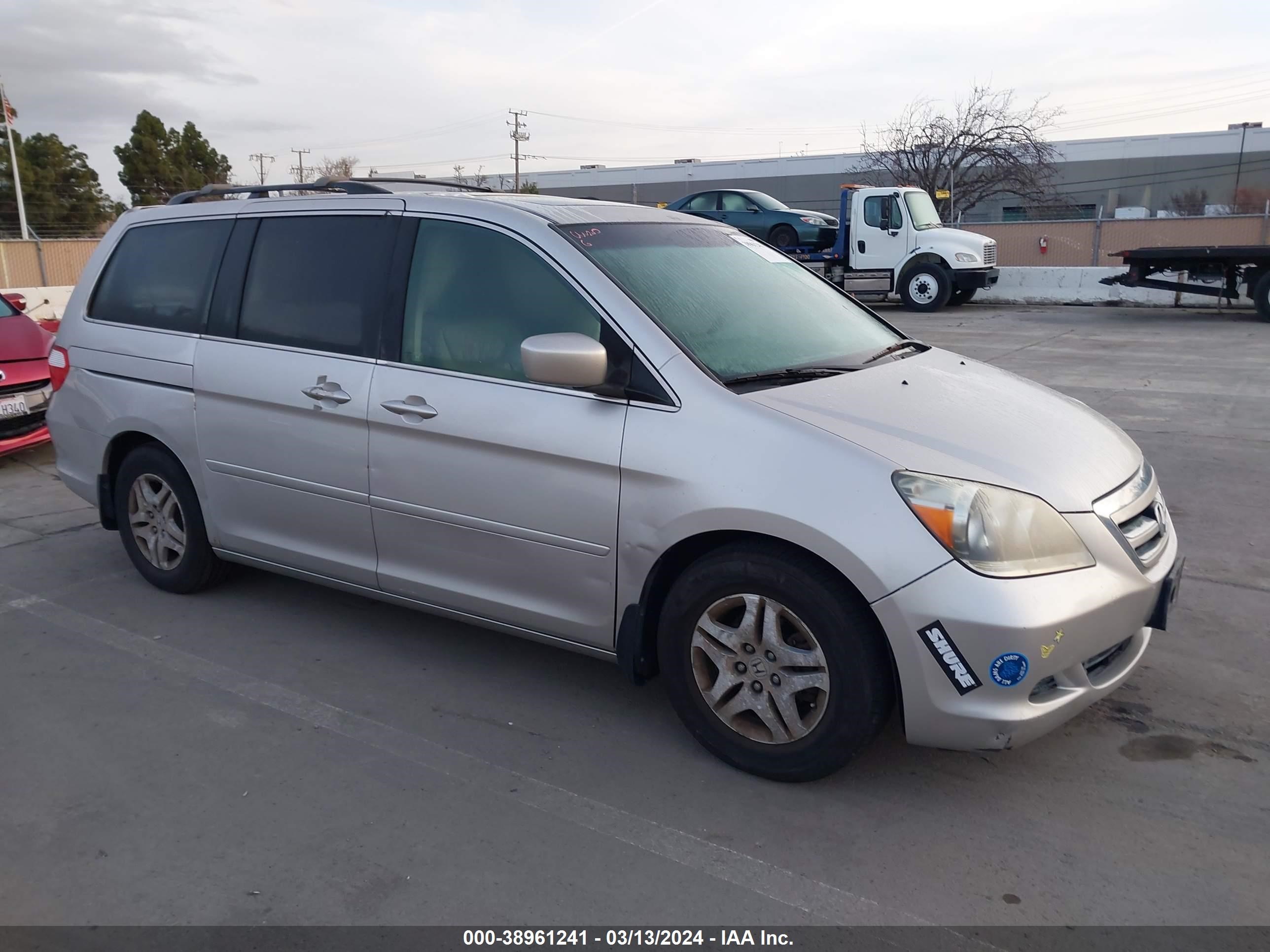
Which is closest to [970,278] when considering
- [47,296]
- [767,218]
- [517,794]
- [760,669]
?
[767,218]

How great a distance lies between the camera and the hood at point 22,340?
26.2 feet

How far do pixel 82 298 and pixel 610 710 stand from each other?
11.5 feet

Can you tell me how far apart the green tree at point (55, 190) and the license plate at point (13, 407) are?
43567mm

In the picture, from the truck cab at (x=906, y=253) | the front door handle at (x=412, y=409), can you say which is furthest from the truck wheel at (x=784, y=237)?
the front door handle at (x=412, y=409)

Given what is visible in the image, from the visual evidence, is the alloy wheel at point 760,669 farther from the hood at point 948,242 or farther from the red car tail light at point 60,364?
the hood at point 948,242

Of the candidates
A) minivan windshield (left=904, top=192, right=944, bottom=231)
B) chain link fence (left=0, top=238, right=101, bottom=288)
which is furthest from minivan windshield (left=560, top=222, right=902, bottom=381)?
chain link fence (left=0, top=238, right=101, bottom=288)

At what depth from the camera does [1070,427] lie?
364 cm

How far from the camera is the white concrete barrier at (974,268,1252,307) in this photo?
19.6 metres

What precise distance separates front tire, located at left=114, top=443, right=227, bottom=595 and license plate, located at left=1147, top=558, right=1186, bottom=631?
393cm

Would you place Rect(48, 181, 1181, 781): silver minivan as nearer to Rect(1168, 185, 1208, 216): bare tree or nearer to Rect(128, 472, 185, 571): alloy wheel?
Rect(128, 472, 185, 571): alloy wheel

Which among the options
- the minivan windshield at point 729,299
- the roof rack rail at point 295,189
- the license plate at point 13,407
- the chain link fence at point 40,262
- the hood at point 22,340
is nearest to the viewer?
the minivan windshield at point 729,299

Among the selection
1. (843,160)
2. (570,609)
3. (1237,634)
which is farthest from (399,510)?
(843,160)

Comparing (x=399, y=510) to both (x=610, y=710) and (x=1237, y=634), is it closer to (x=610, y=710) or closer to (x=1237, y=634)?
(x=610, y=710)

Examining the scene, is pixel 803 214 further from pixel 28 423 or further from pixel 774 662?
pixel 774 662
